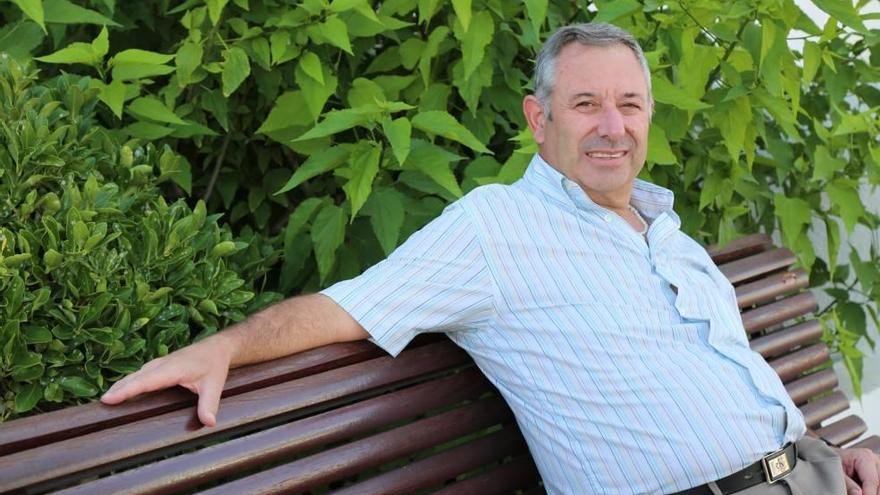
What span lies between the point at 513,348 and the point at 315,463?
455mm

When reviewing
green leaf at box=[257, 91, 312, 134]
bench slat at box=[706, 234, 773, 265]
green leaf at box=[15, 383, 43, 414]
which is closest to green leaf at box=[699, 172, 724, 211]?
bench slat at box=[706, 234, 773, 265]

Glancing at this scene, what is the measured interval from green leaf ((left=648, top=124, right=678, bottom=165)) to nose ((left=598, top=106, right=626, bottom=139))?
0.27m

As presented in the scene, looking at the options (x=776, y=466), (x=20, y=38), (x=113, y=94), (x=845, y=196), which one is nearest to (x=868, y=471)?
(x=776, y=466)

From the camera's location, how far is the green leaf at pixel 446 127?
8.14ft

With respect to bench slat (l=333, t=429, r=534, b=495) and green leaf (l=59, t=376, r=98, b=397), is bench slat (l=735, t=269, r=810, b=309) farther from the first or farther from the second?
green leaf (l=59, t=376, r=98, b=397)

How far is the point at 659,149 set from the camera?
2768 millimetres

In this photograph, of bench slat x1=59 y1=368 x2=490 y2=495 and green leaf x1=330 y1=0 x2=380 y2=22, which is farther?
green leaf x1=330 y1=0 x2=380 y2=22

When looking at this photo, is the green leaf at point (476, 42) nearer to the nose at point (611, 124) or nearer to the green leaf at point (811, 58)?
the nose at point (611, 124)

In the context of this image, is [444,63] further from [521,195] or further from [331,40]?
[521,195]

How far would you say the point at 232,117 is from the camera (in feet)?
9.90

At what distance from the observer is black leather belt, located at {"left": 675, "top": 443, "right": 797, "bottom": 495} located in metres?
2.22

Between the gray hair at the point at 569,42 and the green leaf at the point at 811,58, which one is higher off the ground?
the green leaf at the point at 811,58

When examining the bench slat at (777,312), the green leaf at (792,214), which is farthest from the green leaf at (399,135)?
the green leaf at (792,214)

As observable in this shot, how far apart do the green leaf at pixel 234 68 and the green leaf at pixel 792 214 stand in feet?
5.41
